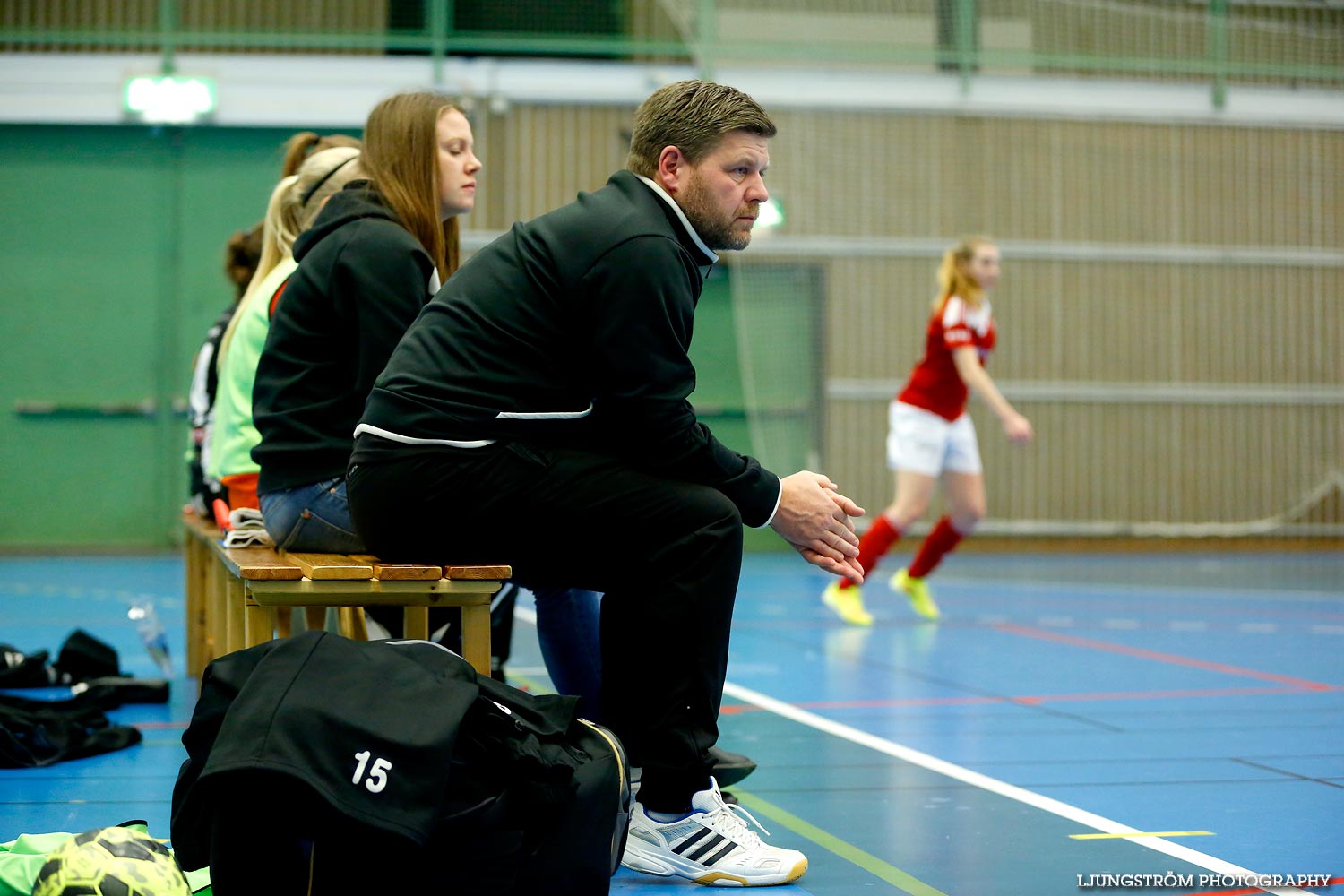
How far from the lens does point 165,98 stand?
1120 cm

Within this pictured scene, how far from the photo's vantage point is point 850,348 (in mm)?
12086

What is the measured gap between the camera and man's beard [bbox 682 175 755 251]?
271 cm

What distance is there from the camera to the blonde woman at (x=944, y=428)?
7051 millimetres

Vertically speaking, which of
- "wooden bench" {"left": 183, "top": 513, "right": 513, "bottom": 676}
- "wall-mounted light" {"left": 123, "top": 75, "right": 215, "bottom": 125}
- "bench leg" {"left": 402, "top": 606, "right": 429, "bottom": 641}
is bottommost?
"bench leg" {"left": 402, "top": 606, "right": 429, "bottom": 641}

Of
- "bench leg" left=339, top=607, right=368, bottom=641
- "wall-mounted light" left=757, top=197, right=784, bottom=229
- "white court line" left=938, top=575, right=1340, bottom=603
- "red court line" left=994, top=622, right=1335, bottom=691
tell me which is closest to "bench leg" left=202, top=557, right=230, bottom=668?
"bench leg" left=339, top=607, right=368, bottom=641

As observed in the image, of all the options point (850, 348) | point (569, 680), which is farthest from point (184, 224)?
point (569, 680)

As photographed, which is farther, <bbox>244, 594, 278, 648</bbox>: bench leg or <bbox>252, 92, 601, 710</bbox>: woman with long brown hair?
<bbox>252, 92, 601, 710</bbox>: woman with long brown hair

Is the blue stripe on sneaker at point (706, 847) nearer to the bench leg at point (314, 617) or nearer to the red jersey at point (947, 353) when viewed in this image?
the bench leg at point (314, 617)

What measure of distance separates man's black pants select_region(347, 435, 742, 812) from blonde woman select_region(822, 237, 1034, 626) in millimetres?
4478

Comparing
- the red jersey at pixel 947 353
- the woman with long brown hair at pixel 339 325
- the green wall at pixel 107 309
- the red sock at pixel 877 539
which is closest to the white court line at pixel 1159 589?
the red sock at pixel 877 539

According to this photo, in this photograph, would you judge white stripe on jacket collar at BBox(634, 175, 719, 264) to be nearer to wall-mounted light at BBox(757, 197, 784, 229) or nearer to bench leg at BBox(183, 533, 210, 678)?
bench leg at BBox(183, 533, 210, 678)

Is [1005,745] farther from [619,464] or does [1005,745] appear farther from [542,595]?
[619,464]

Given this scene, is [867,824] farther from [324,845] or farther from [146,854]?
[146,854]

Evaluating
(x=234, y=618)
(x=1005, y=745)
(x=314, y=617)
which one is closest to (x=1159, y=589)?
(x=1005, y=745)
